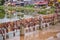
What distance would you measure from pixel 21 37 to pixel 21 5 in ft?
1.33

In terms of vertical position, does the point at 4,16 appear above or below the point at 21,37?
above

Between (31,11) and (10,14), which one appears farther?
(31,11)

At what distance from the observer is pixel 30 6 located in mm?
2342

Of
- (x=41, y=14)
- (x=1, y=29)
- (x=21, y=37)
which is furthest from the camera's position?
(x=41, y=14)

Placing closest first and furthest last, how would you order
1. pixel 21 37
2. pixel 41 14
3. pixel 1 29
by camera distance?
pixel 1 29, pixel 21 37, pixel 41 14

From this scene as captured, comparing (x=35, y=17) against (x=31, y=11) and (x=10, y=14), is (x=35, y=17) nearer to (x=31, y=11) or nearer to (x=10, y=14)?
(x=31, y=11)

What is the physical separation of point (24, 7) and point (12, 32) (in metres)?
0.37

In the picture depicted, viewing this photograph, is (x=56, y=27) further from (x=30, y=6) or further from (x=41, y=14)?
(x=30, y=6)

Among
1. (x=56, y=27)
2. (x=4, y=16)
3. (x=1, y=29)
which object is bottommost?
(x=56, y=27)

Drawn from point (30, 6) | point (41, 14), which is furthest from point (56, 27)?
point (30, 6)

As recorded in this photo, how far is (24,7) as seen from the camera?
7.51 ft

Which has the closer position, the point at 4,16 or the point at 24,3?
the point at 4,16

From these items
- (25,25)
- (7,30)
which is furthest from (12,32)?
(25,25)

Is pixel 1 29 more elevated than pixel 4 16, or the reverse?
pixel 4 16
